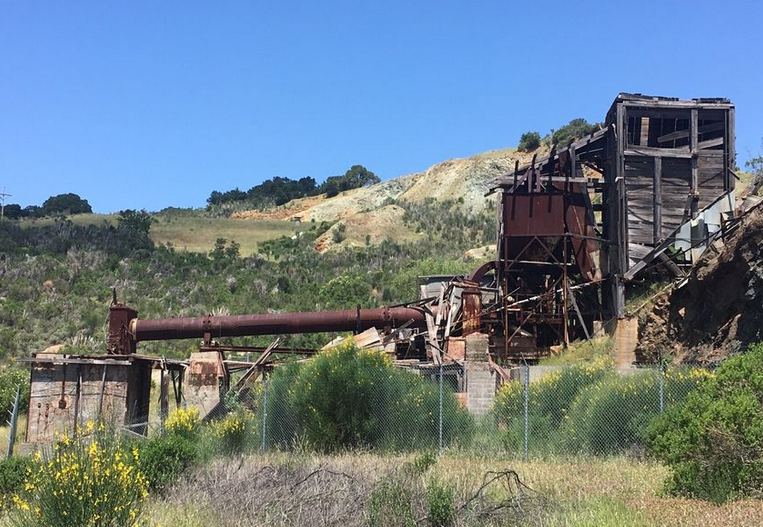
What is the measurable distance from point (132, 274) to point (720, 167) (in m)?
40.7

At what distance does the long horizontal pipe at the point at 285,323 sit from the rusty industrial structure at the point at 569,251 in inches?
1.4

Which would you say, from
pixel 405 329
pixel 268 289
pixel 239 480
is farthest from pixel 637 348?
pixel 268 289

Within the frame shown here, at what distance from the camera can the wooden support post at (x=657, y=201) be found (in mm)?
26562

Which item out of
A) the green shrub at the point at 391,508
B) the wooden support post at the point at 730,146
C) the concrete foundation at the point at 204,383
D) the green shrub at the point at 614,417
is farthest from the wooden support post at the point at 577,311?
the green shrub at the point at 391,508

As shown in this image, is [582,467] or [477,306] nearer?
[582,467]

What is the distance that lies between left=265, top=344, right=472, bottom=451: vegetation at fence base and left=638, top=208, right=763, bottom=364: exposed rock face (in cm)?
718

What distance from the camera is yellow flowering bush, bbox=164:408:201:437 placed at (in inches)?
622

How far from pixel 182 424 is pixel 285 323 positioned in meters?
8.77

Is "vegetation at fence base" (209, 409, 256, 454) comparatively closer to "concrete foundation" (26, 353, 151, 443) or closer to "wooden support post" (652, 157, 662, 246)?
"concrete foundation" (26, 353, 151, 443)

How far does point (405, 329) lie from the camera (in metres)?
24.5

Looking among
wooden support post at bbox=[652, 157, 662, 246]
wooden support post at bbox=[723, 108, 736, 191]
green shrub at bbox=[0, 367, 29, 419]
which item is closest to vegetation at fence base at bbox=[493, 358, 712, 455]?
wooden support post at bbox=[652, 157, 662, 246]

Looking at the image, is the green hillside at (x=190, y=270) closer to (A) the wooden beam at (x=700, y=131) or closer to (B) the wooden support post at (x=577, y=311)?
(B) the wooden support post at (x=577, y=311)

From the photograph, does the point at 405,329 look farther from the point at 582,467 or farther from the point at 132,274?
the point at 132,274

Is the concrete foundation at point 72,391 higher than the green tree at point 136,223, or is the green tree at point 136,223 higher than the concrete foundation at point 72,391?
the green tree at point 136,223
